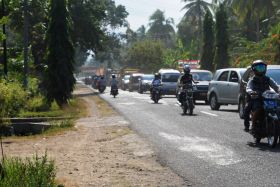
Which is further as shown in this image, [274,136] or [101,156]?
[274,136]

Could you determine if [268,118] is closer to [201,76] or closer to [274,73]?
[274,73]

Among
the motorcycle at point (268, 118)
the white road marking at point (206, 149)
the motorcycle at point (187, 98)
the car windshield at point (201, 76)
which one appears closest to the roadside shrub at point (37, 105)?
the motorcycle at point (187, 98)

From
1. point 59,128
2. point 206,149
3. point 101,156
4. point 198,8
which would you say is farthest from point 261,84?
point 198,8

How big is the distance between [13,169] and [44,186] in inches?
32.6

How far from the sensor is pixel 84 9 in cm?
5812

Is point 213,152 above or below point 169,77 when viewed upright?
below

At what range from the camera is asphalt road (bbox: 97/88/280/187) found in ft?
27.4

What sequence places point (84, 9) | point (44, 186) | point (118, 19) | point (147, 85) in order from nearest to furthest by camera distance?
point (44, 186) < point (147, 85) < point (84, 9) < point (118, 19)

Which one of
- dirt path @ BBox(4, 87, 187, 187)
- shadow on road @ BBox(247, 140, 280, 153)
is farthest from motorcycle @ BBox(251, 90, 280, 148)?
dirt path @ BBox(4, 87, 187, 187)

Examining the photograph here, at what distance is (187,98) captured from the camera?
21422 mm

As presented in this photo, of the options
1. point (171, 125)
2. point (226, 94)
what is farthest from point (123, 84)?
point (171, 125)

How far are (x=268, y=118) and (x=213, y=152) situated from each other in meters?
1.48

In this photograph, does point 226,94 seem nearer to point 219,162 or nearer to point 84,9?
point 219,162

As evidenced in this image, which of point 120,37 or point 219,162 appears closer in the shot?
point 219,162
